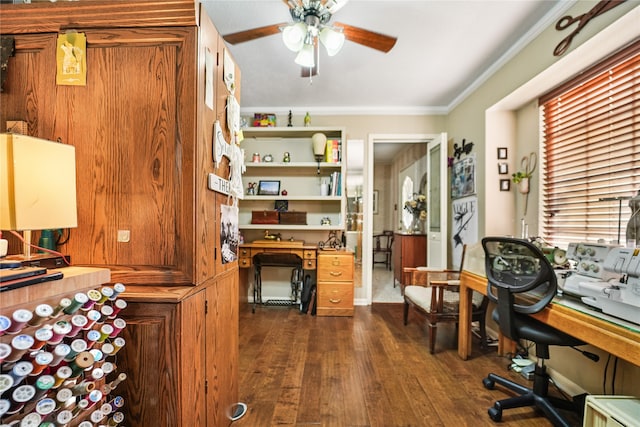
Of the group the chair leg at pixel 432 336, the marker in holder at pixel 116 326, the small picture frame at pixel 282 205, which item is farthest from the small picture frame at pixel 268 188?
the marker in holder at pixel 116 326

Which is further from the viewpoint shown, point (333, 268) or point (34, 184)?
point (333, 268)

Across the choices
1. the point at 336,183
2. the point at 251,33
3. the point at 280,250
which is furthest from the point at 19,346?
the point at 336,183

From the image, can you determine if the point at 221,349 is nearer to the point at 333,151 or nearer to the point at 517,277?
the point at 517,277

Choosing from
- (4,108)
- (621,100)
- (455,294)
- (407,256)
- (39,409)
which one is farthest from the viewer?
(407,256)

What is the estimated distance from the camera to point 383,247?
6.79 m

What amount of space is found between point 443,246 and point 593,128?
179cm

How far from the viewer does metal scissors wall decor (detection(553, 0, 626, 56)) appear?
60.6 inches

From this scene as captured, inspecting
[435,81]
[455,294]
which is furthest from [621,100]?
[455,294]

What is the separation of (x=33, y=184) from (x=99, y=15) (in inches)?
30.1

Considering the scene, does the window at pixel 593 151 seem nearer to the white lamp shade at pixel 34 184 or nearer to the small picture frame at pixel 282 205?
the white lamp shade at pixel 34 184

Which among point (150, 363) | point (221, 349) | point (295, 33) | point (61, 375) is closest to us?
point (61, 375)

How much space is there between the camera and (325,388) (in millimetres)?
1867

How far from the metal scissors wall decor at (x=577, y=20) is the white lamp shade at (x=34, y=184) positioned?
8.77 ft

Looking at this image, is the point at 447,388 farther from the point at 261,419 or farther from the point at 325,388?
the point at 261,419
